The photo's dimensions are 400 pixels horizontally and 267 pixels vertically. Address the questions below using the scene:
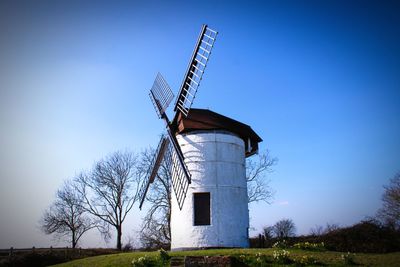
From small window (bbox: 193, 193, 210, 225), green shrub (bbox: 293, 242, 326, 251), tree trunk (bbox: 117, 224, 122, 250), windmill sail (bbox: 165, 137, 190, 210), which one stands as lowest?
tree trunk (bbox: 117, 224, 122, 250)

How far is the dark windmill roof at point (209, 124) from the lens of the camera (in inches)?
715

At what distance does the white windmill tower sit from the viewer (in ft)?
55.1

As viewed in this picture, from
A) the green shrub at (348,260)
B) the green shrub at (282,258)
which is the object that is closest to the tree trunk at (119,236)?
the green shrub at (282,258)

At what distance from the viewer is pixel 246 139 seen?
20469mm

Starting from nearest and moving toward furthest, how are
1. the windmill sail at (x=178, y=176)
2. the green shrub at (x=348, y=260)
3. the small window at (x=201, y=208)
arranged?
the green shrub at (x=348, y=260) < the windmill sail at (x=178, y=176) < the small window at (x=201, y=208)

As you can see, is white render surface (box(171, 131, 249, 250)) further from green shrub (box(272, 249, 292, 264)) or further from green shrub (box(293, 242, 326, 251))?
green shrub (box(272, 249, 292, 264))

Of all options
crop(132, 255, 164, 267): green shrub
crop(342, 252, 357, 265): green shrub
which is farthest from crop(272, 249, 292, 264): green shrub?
crop(132, 255, 164, 267): green shrub

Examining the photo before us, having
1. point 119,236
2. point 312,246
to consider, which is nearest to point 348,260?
point 312,246

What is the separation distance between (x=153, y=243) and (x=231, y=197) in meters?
16.2

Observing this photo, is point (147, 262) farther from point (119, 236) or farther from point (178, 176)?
point (119, 236)

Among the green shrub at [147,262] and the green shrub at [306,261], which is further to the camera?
the green shrub at [147,262]

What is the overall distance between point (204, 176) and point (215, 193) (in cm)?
106

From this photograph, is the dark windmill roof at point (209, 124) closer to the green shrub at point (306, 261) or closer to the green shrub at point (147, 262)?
the green shrub at point (147, 262)

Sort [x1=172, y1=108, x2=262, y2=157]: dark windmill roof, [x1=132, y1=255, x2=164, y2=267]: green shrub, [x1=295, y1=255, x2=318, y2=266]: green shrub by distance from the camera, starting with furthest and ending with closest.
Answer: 1. [x1=172, y1=108, x2=262, y2=157]: dark windmill roof
2. [x1=132, y1=255, x2=164, y2=267]: green shrub
3. [x1=295, y1=255, x2=318, y2=266]: green shrub
